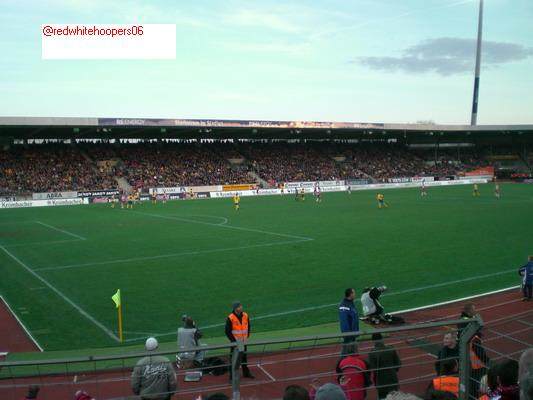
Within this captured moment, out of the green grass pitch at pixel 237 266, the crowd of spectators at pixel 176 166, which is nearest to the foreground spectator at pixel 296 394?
the green grass pitch at pixel 237 266

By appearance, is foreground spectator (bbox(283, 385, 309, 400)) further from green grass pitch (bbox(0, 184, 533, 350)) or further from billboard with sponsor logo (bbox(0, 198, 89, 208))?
billboard with sponsor logo (bbox(0, 198, 89, 208))

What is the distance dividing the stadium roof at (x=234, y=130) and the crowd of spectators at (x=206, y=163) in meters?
1.80

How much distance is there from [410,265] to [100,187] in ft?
144

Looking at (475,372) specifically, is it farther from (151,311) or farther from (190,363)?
(151,311)

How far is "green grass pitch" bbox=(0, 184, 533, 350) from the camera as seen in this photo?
13039 mm

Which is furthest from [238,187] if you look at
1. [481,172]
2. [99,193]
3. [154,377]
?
[154,377]

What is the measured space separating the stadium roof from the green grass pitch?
20.5 metres

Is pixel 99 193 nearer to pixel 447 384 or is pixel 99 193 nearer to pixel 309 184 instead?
pixel 309 184

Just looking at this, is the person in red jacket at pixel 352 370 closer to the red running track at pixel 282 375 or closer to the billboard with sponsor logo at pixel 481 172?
the red running track at pixel 282 375

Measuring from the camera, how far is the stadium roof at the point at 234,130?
51844mm

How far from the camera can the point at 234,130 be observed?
62875 mm

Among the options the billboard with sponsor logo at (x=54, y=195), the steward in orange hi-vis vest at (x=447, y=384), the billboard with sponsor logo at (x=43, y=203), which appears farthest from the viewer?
the billboard with sponsor logo at (x=54, y=195)

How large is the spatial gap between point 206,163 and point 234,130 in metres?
6.30

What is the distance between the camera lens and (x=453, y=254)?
19.8 m
